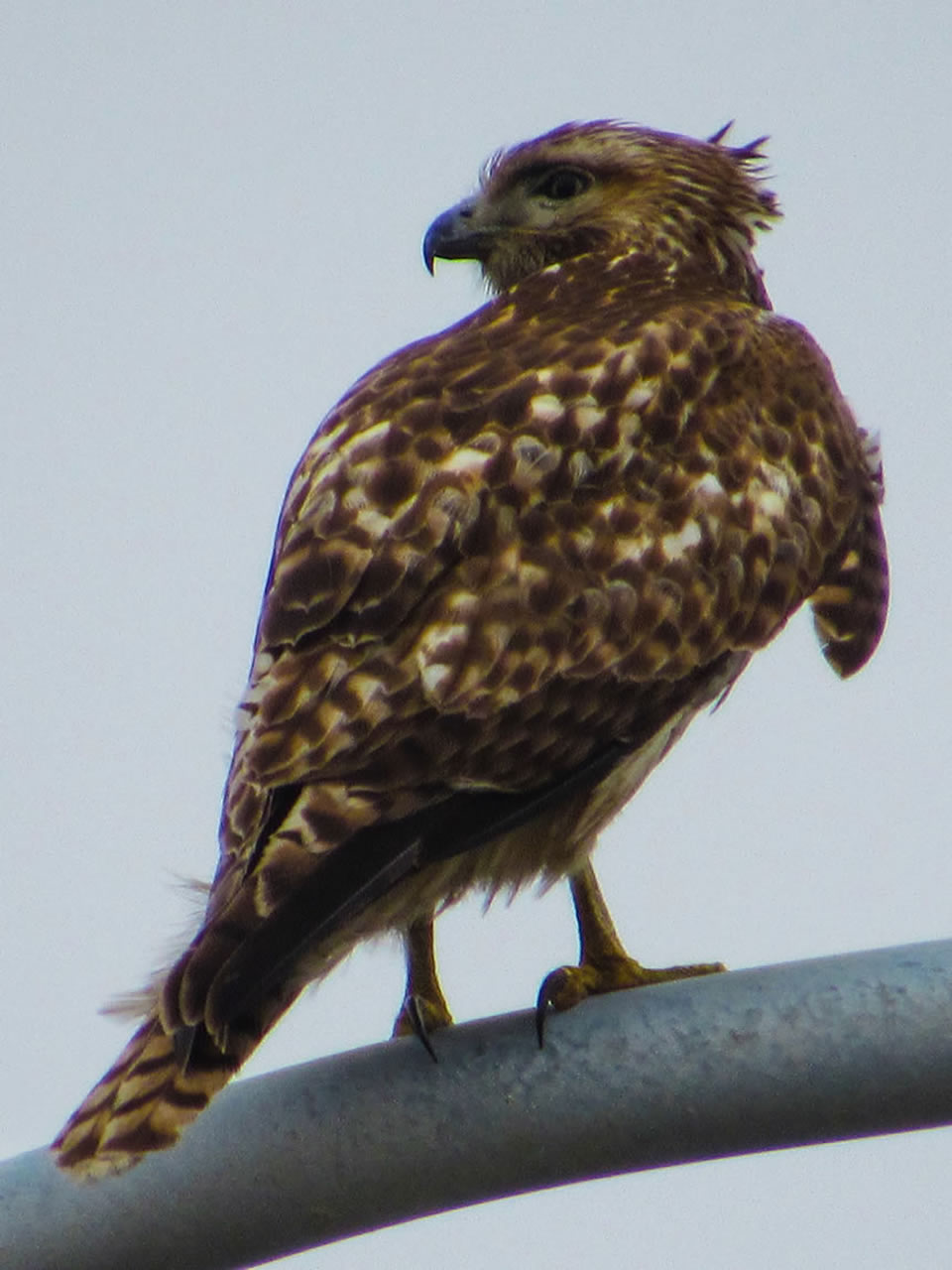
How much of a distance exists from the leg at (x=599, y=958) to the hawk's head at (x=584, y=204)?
1650mm

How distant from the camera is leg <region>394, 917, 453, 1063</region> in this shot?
384 centimetres

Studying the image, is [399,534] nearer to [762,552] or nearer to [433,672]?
[433,672]

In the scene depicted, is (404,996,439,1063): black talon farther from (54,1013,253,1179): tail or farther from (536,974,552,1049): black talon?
(54,1013,253,1179): tail

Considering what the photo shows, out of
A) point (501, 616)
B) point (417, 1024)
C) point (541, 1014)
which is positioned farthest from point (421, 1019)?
point (501, 616)

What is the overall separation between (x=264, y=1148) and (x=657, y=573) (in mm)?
1361

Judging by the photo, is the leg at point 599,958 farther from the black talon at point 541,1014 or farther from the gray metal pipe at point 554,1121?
the gray metal pipe at point 554,1121

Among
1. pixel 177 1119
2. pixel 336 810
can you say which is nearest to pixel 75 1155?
pixel 177 1119

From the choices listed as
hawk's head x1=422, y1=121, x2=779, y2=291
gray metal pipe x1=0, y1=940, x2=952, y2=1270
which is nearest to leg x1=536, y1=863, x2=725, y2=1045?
gray metal pipe x1=0, y1=940, x2=952, y2=1270

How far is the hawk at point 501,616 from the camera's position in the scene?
10.2 feet

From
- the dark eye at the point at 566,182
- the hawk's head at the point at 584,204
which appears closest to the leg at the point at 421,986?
the hawk's head at the point at 584,204

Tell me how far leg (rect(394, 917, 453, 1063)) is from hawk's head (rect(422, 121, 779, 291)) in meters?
1.75

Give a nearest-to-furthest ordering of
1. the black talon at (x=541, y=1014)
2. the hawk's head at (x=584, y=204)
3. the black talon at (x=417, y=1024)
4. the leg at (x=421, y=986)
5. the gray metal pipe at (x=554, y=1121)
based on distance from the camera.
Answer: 1. the gray metal pipe at (x=554, y=1121)
2. the black talon at (x=541, y=1014)
3. the black talon at (x=417, y=1024)
4. the leg at (x=421, y=986)
5. the hawk's head at (x=584, y=204)

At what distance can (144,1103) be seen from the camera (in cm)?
295

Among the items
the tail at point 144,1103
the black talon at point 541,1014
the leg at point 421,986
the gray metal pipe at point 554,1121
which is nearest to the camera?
the gray metal pipe at point 554,1121
